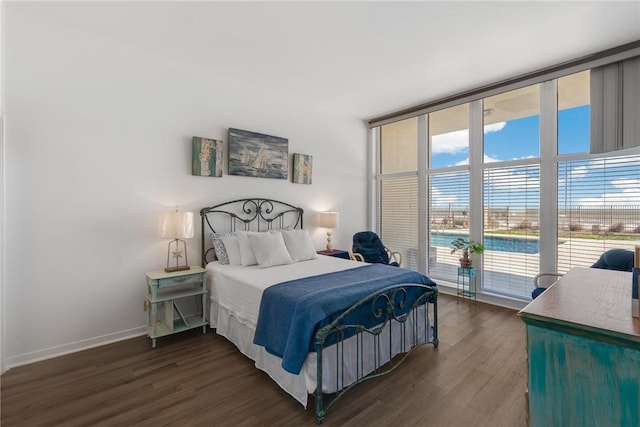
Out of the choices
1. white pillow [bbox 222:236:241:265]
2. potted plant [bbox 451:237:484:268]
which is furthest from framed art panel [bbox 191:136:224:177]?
potted plant [bbox 451:237:484:268]

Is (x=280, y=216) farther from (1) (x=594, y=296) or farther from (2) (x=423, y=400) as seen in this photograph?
(1) (x=594, y=296)

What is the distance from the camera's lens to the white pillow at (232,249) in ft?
11.0

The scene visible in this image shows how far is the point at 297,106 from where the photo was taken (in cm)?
457

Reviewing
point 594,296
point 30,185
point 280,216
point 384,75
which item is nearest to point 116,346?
point 30,185

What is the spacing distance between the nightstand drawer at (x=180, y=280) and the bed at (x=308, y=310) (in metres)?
0.17

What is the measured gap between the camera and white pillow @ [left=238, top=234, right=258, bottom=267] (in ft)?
10.9

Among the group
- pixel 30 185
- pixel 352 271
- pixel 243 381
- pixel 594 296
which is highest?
pixel 30 185

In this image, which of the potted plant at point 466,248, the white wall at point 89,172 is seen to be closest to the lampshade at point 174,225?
the white wall at point 89,172

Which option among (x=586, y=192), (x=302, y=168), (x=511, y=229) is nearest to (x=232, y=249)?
(x=302, y=168)

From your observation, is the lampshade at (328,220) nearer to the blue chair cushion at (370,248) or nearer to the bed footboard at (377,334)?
the blue chair cushion at (370,248)

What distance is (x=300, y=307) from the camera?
206cm

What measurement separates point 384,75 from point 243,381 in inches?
150

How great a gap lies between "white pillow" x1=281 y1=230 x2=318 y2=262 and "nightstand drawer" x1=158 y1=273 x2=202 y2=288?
3.67 feet

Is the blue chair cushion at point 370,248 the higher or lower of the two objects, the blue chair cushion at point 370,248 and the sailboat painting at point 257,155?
the lower
